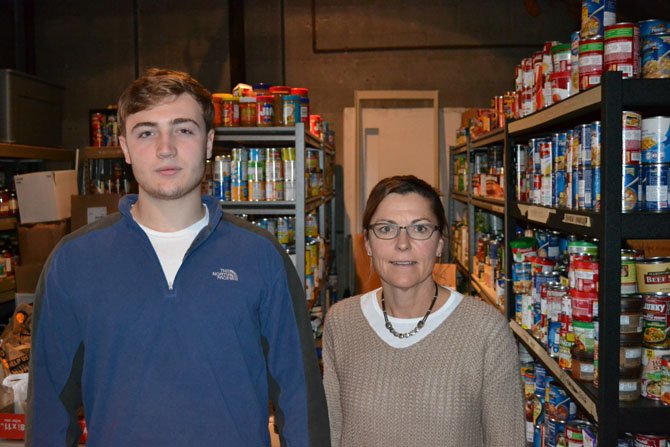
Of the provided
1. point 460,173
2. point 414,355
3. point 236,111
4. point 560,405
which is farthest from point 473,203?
point 414,355

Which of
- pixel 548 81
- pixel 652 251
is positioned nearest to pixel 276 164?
pixel 548 81

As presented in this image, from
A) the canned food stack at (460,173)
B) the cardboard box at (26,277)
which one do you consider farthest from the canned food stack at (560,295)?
the cardboard box at (26,277)

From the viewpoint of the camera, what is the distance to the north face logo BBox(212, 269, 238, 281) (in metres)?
1.76

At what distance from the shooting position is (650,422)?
188 cm

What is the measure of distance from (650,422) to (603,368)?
0.22 m

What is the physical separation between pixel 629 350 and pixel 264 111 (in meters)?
2.46

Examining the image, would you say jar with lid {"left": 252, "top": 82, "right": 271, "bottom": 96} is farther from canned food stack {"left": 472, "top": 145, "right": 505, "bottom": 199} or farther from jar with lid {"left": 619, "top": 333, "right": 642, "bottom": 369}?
jar with lid {"left": 619, "top": 333, "right": 642, "bottom": 369}

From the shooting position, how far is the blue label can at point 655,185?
1903 mm

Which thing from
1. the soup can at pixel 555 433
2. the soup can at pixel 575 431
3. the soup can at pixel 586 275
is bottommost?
the soup can at pixel 555 433

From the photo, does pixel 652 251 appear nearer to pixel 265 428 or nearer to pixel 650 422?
pixel 650 422

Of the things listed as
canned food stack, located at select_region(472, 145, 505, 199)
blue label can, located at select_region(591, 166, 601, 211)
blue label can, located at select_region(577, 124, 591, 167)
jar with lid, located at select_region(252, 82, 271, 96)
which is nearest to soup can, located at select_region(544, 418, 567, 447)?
blue label can, located at select_region(591, 166, 601, 211)

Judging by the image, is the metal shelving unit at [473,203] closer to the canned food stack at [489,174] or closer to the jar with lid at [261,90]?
the canned food stack at [489,174]

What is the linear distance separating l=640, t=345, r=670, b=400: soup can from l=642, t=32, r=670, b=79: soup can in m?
0.90

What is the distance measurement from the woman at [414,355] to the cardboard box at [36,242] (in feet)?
13.2
